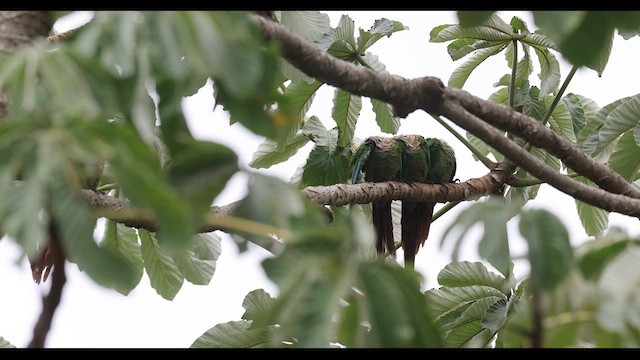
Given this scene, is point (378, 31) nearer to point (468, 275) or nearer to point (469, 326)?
point (468, 275)

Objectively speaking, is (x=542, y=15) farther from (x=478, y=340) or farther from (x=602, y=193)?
(x=478, y=340)

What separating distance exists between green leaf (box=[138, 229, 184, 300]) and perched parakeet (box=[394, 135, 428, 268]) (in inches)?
41.8

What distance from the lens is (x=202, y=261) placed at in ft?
10.1

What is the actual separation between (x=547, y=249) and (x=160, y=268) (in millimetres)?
2225

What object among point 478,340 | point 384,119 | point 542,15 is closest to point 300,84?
point 384,119

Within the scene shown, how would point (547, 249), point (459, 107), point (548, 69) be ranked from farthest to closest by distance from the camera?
point (548, 69)
point (459, 107)
point (547, 249)

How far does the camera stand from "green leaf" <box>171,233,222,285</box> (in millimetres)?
2990

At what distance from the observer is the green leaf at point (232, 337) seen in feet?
8.00

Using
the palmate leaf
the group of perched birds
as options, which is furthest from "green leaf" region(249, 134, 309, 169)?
the group of perched birds

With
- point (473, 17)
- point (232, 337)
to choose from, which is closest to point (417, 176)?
point (232, 337)

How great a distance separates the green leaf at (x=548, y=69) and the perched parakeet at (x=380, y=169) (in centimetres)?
82

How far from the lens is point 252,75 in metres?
0.98

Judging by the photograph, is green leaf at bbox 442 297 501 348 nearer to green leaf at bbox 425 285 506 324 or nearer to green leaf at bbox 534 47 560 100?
green leaf at bbox 425 285 506 324
